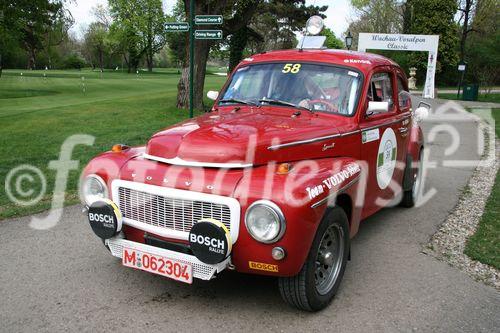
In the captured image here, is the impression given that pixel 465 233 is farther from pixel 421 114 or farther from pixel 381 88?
pixel 381 88

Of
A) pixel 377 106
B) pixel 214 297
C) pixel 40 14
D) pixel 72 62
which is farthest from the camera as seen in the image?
pixel 72 62

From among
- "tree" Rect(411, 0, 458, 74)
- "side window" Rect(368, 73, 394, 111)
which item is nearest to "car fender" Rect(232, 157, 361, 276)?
"side window" Rect(368, 73, 394, 111)

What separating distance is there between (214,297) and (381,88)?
2984 mm

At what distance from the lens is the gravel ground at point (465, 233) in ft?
15.1

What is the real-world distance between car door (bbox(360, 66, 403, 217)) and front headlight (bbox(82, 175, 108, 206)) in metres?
2.43

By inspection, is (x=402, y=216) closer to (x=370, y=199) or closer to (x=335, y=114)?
(x=370, y=199)

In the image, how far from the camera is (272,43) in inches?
2564

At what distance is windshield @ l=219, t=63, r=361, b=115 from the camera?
4.64m

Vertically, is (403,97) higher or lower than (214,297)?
higher

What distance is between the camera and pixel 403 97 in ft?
19.7

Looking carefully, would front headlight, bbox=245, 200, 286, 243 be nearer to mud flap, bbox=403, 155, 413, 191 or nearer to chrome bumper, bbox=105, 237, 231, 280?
chrome bumper, bbox=105, 237, 231, 280

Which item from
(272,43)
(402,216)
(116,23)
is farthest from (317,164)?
(116,23)

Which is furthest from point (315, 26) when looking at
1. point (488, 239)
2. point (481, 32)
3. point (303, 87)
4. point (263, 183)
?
point (481, 32)

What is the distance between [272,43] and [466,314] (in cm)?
6401
